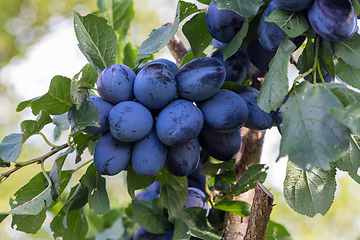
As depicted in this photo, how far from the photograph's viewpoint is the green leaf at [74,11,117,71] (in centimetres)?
59

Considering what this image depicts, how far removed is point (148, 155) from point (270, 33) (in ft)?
0.84

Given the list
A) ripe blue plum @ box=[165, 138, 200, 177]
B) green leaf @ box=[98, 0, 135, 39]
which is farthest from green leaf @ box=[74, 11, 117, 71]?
green leaf @ box=[98, 0, 135, 39]

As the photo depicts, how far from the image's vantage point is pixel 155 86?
1.66 ft

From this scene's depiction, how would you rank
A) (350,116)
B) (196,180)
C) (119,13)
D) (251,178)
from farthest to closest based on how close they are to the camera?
(119,13) < (196,180) < (251,178) < (350,116)

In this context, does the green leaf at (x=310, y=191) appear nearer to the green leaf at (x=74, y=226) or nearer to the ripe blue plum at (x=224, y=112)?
the ripe blue plum at (x=224, y=112)

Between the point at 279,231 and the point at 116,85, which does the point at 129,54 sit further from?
the point at 279,231

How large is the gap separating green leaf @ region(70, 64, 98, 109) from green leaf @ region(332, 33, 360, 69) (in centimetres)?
38

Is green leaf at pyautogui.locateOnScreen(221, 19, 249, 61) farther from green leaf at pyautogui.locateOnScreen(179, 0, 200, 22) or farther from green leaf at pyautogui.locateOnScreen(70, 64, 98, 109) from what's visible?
green leaf at pyautogui.locateOnScreen(70, 64, 98, 109)

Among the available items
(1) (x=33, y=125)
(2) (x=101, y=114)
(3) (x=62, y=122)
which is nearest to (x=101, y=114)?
(2) (x=101, y=114)

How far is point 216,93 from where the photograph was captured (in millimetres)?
554

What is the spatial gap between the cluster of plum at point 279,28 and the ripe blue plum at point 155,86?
0.40 feet

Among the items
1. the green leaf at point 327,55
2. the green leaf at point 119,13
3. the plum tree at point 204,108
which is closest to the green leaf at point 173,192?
the plum tree at point 204,108

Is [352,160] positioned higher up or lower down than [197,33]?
lower down

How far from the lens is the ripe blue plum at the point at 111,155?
1.72 feet
